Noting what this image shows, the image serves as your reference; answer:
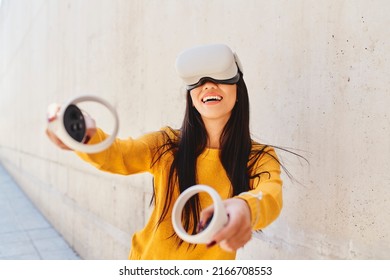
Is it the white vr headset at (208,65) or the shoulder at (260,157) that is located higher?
the white vr headset at (208,65)

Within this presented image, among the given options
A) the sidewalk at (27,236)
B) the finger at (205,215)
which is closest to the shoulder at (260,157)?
the finger at (205,215)

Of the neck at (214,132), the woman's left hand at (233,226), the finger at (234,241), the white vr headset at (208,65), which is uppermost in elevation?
the white vr headset at (208,65)

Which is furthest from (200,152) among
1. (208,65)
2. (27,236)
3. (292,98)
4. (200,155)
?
(27,236)

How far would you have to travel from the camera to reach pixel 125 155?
124cm

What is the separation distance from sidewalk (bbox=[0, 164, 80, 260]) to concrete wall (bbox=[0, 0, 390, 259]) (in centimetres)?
81

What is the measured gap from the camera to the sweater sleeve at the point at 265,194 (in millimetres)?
942

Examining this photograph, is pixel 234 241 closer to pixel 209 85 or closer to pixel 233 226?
pixel 233 226

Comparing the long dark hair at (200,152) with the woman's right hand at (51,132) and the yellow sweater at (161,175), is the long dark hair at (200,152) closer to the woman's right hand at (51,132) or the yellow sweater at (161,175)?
the yellow sweater at (161,175)

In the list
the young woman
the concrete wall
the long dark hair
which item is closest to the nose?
the young woman

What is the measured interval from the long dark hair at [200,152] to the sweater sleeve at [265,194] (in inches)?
0.9

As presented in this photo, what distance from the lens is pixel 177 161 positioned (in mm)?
1313

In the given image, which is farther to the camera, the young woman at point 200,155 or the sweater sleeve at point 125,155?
the young woman at point 200,155
